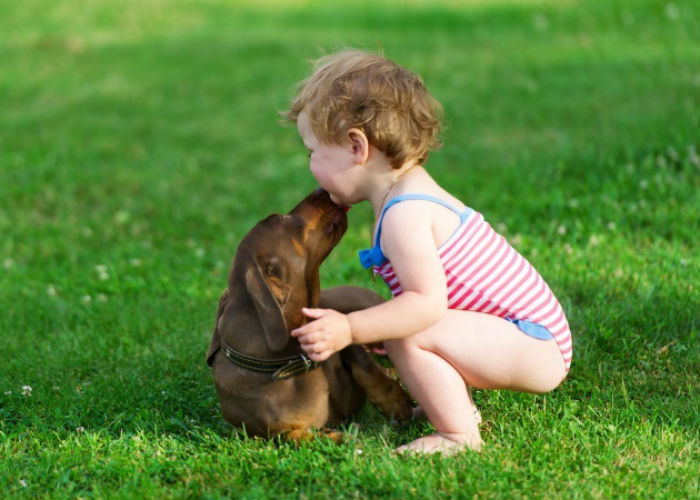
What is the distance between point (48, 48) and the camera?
506 inches

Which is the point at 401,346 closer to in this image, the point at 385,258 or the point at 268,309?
the point at 385,258

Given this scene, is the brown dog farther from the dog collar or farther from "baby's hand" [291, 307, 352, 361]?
"baby's hand" [291, 307, 352, 361]

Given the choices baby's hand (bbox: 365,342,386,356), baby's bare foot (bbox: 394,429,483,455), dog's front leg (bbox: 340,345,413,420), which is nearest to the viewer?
baby's bare foot (bbox: 394,429,483,455)

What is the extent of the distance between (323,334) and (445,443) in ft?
2.25

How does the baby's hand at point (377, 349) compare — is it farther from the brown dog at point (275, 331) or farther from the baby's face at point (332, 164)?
the baby's face at point (332, 164)

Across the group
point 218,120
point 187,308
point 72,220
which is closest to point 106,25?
point 218,120

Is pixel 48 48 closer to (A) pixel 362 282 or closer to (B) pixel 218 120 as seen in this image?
(B) pixel 218 120

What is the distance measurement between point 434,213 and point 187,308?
2.22 meters

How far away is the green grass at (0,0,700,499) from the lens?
133 inches

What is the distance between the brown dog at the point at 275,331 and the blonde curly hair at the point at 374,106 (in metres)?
0.35

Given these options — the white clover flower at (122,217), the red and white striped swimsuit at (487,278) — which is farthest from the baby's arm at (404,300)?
the white clover flower at (122,217)

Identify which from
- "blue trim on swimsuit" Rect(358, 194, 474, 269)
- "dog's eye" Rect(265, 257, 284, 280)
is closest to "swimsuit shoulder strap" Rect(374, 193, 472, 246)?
"blue trim on swimsuit" Rect(358, 194, 474, 269)

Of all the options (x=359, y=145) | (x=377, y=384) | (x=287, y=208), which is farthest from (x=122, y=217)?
(x=359, y=145)

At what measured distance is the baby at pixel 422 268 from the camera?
3.29 meters
